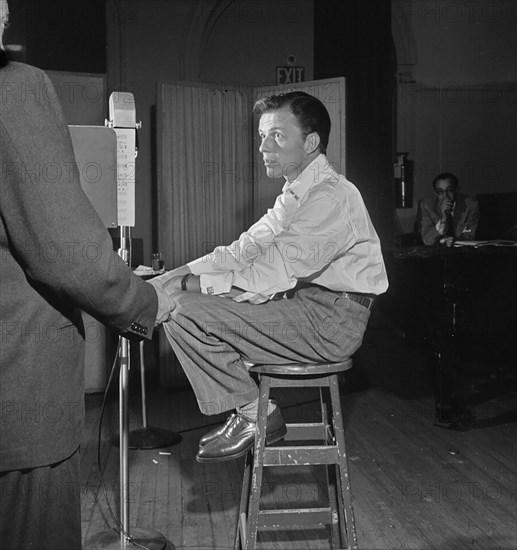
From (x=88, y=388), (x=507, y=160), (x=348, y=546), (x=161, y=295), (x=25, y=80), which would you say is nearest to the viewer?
(x=25, y=80)

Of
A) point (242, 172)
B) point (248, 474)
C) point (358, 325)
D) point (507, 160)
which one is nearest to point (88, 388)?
point (242, 172)

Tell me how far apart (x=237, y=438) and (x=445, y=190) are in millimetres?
5158

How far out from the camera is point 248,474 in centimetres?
252

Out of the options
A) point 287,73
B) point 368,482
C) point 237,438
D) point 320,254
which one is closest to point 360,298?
point 320,254

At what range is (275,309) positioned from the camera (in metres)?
2.32

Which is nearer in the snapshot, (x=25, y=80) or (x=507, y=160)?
(x=25, y=80)

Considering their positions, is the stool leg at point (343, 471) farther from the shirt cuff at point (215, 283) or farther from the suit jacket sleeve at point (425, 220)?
the suit jacket sleeve at point (425, 220)

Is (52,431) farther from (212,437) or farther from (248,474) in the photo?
(248,474)

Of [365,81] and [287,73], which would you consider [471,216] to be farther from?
[287,73]

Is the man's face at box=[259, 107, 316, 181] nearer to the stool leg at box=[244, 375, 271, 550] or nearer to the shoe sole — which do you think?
the stool leg at box=[244, 375, 271, 550]

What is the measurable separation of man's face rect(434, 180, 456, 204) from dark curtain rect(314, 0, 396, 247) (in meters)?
0.89

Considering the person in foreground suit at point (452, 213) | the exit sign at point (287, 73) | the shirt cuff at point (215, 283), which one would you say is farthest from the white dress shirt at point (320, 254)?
the exit sign at point (287, 73)

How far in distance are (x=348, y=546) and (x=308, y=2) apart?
780 centimetres

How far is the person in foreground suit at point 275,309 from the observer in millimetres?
2242
